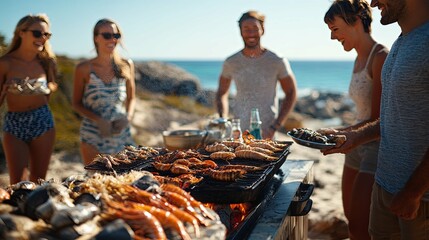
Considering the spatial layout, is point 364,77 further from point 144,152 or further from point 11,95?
point 11,95

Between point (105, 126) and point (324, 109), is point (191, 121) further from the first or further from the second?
point (324, 109)

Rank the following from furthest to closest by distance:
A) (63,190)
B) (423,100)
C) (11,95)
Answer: (11,95) → (423,100) → (63,190)

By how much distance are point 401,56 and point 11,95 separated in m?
4.37

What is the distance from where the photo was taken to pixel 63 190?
87.5 inches

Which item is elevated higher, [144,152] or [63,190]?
[63,190]

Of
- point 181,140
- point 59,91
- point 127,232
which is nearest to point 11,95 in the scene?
point 181,140

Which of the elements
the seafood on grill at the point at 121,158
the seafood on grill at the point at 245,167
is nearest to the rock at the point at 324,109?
the seafood on grill at the point at 121,158

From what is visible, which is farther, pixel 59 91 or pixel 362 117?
pixel 59 91

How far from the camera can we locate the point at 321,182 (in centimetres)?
852

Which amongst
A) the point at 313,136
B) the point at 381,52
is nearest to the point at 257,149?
the point at 313,136

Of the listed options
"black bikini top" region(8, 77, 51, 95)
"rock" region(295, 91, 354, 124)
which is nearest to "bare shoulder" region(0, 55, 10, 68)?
"black bikini top" region(8, 77, 51, 95)

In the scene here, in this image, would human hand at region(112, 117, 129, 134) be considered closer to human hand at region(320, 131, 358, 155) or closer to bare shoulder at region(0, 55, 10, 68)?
bare shoulder at region(0, 55, 10, 68)

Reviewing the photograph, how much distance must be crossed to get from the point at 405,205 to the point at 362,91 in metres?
1.56

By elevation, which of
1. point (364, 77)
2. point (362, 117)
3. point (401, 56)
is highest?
point (401, 56)
